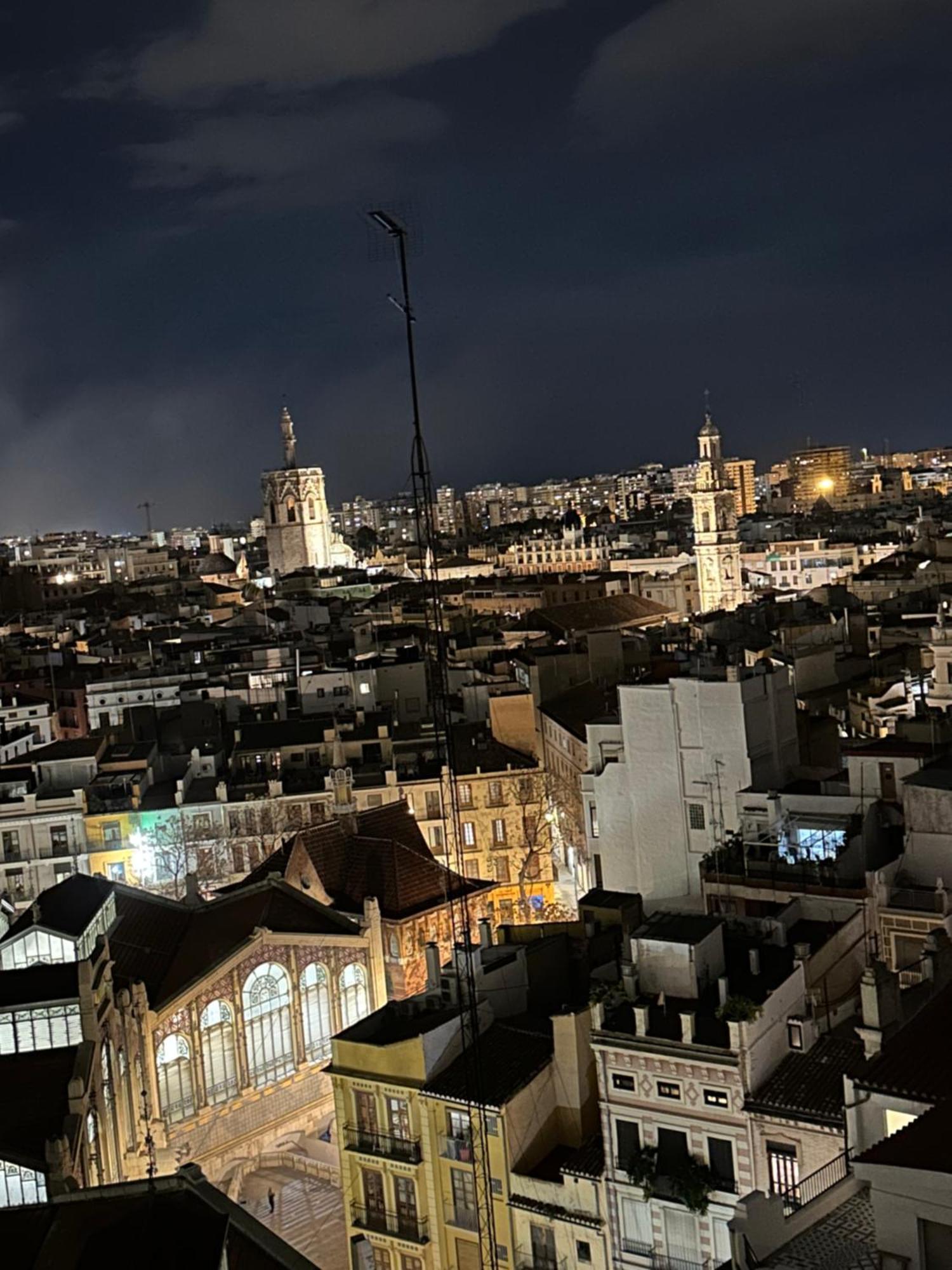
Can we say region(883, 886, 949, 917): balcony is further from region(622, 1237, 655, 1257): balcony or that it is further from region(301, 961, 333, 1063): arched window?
region(301, 961, 333, 1063): arched window

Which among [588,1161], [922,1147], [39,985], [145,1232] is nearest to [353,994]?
[39,985]

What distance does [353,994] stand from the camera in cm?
2391

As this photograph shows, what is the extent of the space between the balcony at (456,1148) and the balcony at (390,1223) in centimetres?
93

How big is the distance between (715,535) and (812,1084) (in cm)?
5467

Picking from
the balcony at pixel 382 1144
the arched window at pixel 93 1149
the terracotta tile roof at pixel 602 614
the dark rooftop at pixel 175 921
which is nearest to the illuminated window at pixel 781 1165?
the balcony at pixel 382 1144

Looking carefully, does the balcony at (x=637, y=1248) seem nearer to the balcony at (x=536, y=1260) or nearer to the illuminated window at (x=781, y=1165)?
the balcony at (x=536, y=1260)

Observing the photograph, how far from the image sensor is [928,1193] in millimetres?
8133

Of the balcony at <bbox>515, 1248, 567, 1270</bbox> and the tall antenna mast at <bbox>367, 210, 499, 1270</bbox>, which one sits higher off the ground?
the tall antenna mast at <bbox>367, 210, 499, 1270</bbox>

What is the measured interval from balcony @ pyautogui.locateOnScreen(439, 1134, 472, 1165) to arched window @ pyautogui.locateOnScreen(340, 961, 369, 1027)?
7760 mm

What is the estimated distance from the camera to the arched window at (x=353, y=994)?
78.0 feet

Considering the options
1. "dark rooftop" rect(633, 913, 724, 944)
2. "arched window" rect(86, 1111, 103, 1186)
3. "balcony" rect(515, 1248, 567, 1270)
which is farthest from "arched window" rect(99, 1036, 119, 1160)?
"dark rooftop" rect(633, 913, 724, 944)

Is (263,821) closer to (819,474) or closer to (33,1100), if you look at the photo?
(33,1100)

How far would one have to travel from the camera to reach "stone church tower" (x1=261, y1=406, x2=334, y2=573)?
339ft

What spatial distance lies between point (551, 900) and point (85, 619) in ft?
181
